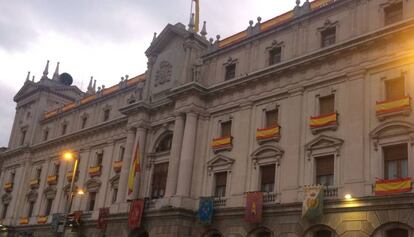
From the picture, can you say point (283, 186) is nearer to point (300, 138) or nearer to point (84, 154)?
point (300, 138)

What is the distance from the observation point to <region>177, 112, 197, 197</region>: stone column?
1588 inches

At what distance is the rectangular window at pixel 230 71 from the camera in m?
43.3

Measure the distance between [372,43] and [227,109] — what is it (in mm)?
12903

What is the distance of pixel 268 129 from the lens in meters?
37.6

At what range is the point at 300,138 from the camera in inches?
1400

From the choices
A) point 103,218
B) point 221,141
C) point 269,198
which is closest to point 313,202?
point 269,198

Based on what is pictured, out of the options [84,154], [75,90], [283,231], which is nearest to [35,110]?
[75,90]

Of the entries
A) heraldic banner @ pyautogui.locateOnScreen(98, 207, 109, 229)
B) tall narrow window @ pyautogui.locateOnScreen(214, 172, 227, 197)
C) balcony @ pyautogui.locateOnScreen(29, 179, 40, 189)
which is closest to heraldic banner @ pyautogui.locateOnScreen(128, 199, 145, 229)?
heraldic banner @ pyautogui.locateOnScreen(98, 207, 109, 229)

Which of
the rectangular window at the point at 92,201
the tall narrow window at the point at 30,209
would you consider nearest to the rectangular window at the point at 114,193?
the rectangular window at the point at 92,201

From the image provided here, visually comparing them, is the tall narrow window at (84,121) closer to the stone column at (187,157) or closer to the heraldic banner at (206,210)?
the stone column at (187,157)

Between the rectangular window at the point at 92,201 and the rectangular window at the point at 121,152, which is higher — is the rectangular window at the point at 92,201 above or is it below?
below

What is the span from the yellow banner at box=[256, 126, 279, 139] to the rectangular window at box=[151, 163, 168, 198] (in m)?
10.1

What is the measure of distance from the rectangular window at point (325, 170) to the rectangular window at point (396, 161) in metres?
3.65

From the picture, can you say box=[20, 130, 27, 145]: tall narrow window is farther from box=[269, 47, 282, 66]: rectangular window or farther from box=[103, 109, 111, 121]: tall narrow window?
box=[269, 47, 282, 66]: rectangular window
